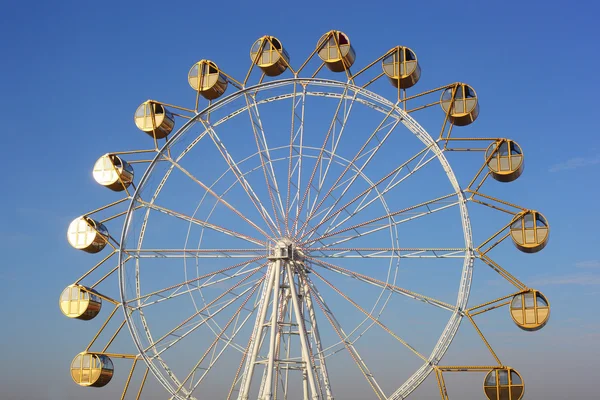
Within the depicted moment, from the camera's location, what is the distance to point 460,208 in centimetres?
2697

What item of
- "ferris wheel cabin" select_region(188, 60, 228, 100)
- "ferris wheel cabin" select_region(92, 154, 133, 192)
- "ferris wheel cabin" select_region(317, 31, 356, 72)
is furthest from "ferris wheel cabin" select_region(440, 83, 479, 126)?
"ferris wheel cabin" select_region(92, 154, 133, 192)

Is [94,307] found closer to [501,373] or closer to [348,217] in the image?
[348,217]

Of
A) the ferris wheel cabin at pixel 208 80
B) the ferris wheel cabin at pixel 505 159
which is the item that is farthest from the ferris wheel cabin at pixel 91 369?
the ferris wheel cabin at pixel 505 159

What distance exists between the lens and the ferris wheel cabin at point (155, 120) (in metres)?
30.8

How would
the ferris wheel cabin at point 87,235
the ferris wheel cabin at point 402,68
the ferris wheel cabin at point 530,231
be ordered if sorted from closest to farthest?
the ferris wheel cabin at point 530,231 → the ferris wheel cabin at point 402,68 → the ferris wheel cabin at point 87,235

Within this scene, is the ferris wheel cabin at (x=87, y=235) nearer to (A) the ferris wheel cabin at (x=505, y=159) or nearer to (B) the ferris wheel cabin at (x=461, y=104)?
(B) the ferris wheel cabin at (x=461, y=104)

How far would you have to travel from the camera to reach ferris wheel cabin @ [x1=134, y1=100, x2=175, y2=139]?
101 ft

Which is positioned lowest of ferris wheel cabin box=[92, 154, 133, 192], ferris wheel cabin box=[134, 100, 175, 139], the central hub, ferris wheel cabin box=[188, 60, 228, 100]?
the central hub

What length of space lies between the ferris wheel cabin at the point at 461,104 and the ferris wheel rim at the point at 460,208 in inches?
50.1

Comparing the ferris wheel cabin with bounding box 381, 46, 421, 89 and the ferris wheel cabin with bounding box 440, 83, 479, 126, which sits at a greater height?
the ferris wheel cabin with bounding box 381, 46, 421, 89

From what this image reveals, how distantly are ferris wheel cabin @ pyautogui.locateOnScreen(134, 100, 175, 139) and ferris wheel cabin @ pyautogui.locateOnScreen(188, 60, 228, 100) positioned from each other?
1.39 m

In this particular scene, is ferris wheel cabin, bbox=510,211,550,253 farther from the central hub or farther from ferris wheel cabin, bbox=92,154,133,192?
ferris wheel cabin, bbox=92,154,133,192

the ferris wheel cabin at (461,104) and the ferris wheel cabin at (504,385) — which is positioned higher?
the ferris wheel cabin at (461,104)

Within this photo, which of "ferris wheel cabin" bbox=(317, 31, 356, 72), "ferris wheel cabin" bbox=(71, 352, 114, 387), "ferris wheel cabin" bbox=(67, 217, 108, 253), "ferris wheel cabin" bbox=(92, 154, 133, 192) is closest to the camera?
"ferris wheel cabin" bbox=(317, 31, 356, 72)
